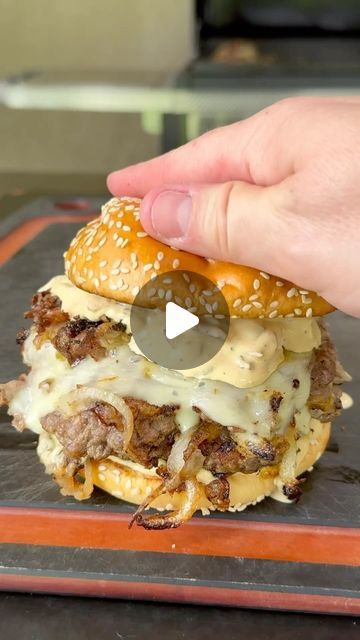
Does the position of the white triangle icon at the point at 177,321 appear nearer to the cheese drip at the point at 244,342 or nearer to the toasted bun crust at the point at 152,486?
the cheese drip at the point at 244,342

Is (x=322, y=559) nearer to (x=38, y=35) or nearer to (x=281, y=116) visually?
(x=281, y=116)

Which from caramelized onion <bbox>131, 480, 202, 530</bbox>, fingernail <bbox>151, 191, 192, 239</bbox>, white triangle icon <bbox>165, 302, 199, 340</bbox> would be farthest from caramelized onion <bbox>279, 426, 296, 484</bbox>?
fingernail <bbox>151, 191, 192, 239</bbox>

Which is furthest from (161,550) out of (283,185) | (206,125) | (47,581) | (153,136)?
(153,136)

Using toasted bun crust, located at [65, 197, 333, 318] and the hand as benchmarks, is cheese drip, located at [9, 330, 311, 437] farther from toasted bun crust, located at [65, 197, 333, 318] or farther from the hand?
the hand

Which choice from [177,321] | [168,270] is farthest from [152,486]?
[168,270]

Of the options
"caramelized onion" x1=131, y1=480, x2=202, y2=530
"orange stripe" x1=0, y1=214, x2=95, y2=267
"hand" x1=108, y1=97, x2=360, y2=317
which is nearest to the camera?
"hand" x1=108, y1=97, x2=360, y2=317

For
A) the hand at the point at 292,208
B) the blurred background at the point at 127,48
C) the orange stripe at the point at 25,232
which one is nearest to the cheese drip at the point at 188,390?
the hand at the point at 292,208
